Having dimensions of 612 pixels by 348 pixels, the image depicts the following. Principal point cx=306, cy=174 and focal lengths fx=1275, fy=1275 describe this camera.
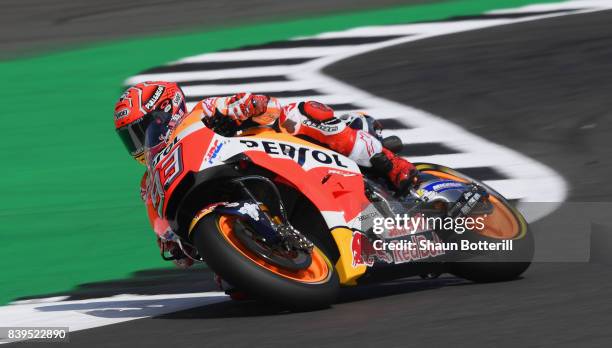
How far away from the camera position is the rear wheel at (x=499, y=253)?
716cm

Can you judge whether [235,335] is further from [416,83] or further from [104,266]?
[416,83]

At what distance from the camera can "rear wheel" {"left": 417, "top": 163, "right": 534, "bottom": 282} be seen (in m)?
7.16

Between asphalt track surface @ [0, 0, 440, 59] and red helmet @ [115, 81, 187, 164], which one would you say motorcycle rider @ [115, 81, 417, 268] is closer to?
red helmet @ [115, 81, 187, 164]

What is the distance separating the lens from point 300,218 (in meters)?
6.84

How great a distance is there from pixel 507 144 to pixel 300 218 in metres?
4.89

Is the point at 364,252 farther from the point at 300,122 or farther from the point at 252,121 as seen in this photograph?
the point at 252,121

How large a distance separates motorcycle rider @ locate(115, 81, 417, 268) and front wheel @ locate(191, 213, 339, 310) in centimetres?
70

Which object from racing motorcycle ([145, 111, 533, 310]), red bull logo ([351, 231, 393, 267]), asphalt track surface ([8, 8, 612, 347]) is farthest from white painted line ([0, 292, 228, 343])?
red bull logo ([351, 231, 393, 267])

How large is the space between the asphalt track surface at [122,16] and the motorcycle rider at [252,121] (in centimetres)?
983

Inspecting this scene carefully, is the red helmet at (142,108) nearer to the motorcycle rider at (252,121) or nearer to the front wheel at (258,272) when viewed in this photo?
the motorcycle rider at (252,121)

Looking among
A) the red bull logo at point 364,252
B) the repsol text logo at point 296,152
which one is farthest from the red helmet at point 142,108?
the red bull logo at point 364,252

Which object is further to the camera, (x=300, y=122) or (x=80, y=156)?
(x=80, y=156)

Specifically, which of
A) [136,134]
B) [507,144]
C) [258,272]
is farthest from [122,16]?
[258,272]

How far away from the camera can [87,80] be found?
1500 cm
